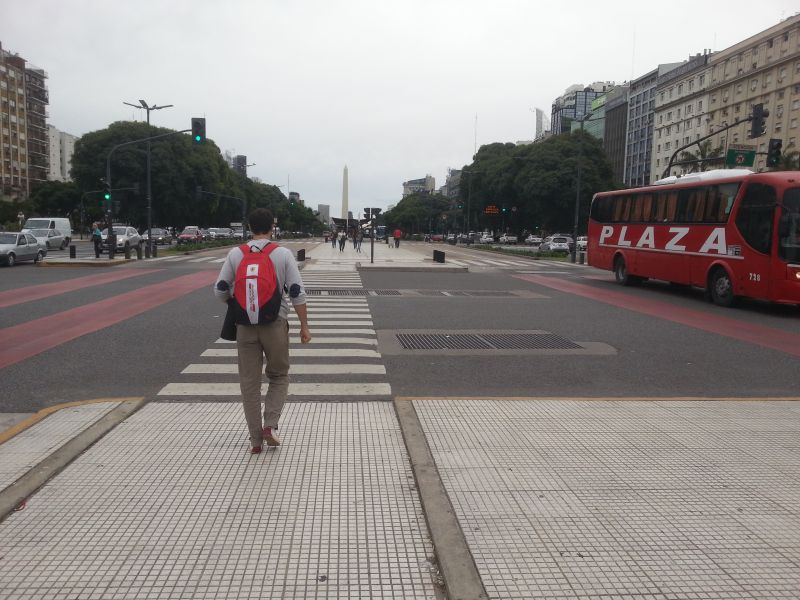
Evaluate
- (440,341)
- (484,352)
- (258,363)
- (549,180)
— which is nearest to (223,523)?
(258,363)

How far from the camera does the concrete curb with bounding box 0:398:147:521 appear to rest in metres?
3.91

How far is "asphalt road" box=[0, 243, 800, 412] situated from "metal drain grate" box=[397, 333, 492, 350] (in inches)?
18.9

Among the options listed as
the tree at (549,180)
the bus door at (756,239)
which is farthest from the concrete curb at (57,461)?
the tree at (549,180)

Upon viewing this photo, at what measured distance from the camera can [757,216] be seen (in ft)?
51.0

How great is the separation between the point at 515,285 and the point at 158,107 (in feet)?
85.6

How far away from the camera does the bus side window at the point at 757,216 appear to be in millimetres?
15180

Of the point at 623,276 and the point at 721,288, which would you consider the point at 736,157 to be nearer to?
the point at 623,276

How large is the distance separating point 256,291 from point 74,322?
8773mm

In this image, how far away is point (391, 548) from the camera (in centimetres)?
345

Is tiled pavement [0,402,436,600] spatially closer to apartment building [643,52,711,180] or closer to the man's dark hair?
the man's dark hair

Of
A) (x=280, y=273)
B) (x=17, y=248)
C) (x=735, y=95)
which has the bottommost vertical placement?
(x=17, y=248)

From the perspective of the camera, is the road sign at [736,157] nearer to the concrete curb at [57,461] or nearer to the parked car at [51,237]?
the concrete curb at [57,461]

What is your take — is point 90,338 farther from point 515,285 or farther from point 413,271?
point 413,271

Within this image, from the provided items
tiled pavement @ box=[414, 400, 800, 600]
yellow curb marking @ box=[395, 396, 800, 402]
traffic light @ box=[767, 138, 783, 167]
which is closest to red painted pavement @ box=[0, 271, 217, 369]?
yellow curb marking @ box=[395, 396, 800, 402]
